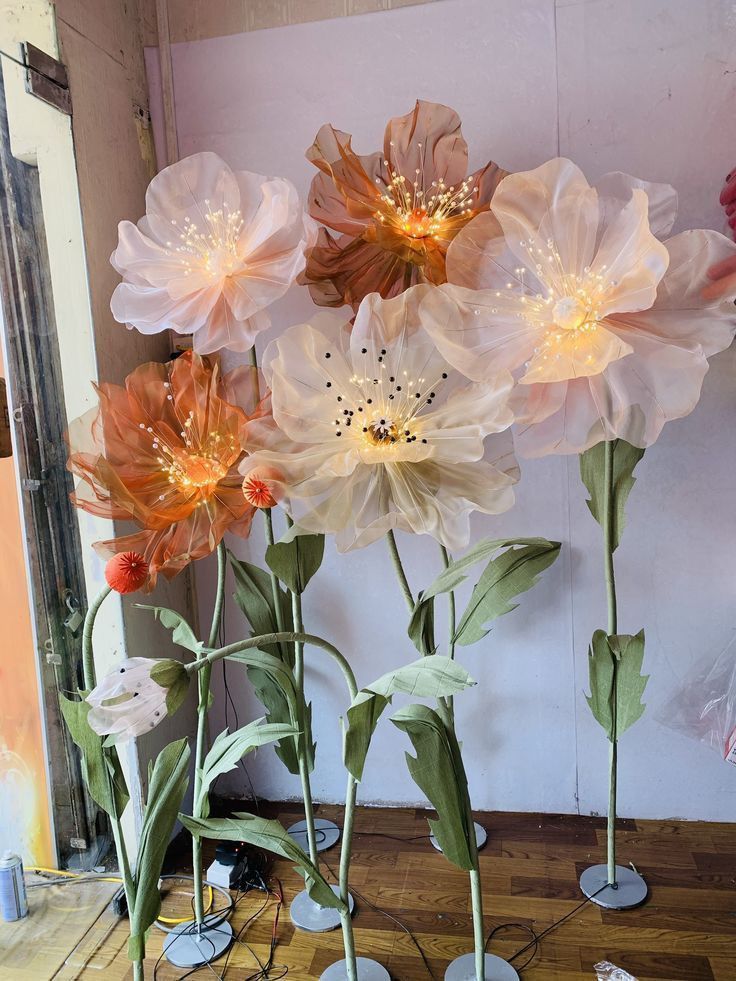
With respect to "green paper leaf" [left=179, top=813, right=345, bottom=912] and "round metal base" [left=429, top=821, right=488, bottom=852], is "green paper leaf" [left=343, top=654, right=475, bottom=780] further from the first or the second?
"round metal base" [left=429, top=821, right=488, bottom=852]

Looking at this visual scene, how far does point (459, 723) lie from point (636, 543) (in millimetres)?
644

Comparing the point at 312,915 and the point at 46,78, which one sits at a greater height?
the point at 46,78

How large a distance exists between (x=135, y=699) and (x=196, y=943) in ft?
2.67

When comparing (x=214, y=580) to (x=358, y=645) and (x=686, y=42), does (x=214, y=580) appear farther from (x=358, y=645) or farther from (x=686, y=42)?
(x=686, y=42)

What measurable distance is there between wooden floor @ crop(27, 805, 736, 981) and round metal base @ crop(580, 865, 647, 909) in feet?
0.06

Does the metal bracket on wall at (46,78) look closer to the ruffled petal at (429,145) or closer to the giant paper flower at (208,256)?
the giant paper flower at (208,256)

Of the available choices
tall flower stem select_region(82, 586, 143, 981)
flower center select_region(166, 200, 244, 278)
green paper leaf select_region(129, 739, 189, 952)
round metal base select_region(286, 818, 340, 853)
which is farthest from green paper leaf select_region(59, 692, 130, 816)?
flower center select_region(166, 200, 244, 278)

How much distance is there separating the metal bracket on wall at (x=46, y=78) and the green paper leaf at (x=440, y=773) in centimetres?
139

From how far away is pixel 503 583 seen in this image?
163cm

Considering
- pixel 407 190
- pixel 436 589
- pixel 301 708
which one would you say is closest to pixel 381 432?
pixel 436 589

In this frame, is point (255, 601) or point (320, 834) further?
point (320, 834)

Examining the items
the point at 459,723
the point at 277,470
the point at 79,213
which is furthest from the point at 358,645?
the point at 79,213

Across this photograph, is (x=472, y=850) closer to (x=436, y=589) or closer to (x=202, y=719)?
(x=436, y=589)

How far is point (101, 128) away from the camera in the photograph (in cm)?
179
